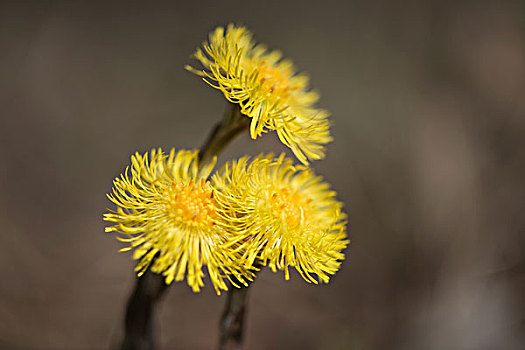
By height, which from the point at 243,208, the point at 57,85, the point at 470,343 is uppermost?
the point at 57,85

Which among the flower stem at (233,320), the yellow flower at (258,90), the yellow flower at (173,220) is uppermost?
the yellow flower at (258,90)

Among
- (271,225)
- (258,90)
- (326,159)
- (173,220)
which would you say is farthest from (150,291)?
(326,159)

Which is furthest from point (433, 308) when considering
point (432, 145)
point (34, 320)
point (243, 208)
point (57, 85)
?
point (57, 85)

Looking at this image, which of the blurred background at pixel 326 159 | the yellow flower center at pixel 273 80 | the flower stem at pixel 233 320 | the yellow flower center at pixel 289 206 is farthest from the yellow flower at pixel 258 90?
the blurred background at pixel 326 159

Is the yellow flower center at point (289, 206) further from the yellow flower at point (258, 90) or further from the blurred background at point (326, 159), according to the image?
the blurred background at point (326, 159)

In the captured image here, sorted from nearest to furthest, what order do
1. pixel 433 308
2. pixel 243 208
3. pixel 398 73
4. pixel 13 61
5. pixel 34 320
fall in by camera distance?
pixel 243 208, pixel 34 320, pixel 433 308, pixel 13 61, pixel 398 73

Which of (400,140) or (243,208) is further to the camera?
(400,140)

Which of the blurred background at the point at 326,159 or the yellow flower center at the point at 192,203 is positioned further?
the blurred background at the point at 326,159

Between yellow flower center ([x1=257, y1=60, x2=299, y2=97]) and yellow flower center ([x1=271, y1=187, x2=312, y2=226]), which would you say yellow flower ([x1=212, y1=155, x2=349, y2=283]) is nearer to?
yellow flower center ([x1=271, y1=187, x2=312, y2=226])

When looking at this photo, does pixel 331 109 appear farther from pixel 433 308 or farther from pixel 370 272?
pixel 433 308
